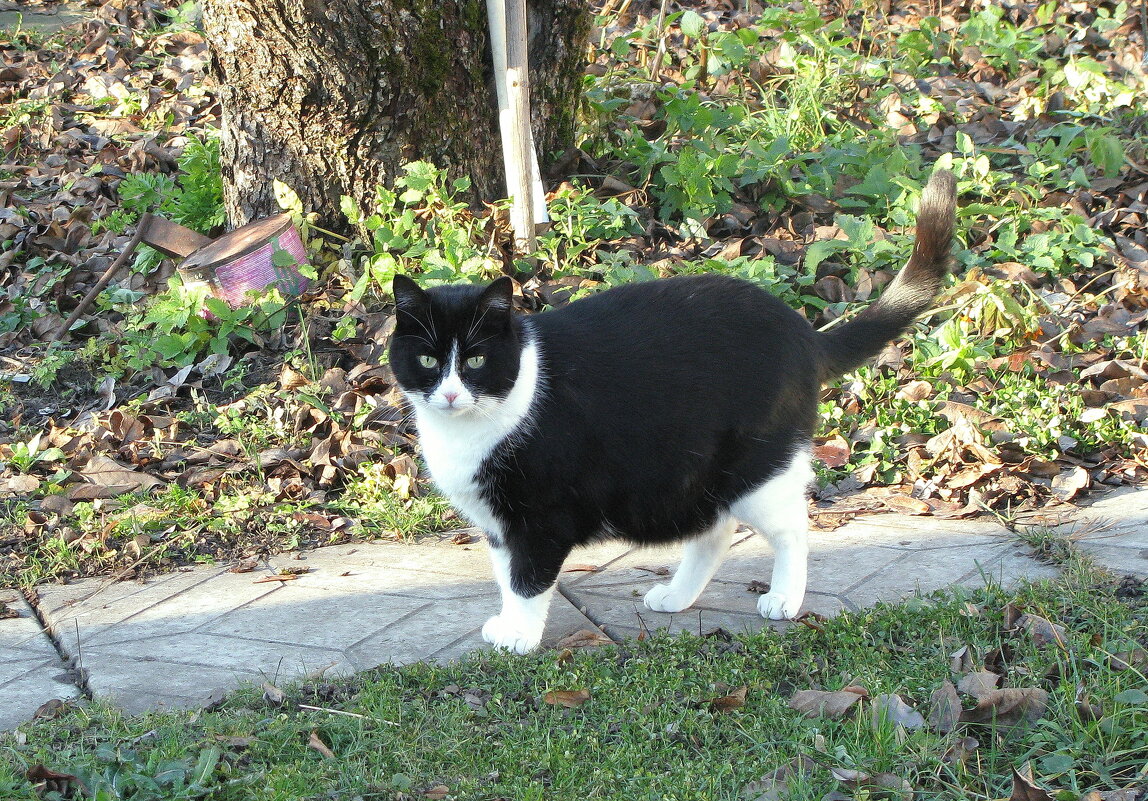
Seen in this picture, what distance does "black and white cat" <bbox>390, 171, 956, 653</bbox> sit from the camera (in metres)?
2.97

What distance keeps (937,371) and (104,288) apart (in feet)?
13.0

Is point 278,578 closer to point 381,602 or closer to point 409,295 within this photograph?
point 381,602

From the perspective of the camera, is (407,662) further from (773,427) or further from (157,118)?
(157,118)

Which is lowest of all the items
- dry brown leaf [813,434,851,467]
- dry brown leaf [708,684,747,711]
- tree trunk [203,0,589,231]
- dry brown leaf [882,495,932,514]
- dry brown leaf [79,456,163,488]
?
dry brown leaf [882,495,932,514]

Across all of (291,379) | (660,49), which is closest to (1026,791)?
(291,379)

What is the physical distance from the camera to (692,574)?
332 centimetres

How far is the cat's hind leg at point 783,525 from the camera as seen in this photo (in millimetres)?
3166

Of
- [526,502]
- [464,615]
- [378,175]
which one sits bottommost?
[464,615]

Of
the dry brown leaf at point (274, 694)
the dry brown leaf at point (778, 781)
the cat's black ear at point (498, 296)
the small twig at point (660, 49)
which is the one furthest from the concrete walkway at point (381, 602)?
the small twig at point (660, 49)

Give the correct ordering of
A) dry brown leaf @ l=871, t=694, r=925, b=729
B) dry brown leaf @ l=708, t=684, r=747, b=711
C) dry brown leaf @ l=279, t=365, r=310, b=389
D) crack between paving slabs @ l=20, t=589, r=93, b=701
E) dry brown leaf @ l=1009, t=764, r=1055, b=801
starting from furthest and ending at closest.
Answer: dry brown leaf @ l=279, t=365, r=310, b=389 < crack between paving slabs @ l=20, t=589, r=93, b=701 < dry brown leaf @ l=708, t=684, r=747, b=711 < dry brown leaf @ l=871, t=694, r=925, b=729 < dry brown leaf @ l=1009, t=764, r=1055, b=801

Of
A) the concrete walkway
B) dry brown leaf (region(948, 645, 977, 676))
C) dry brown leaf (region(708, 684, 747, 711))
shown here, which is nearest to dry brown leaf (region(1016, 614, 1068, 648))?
dry brown leaf (region(948, 645, 977, 676))

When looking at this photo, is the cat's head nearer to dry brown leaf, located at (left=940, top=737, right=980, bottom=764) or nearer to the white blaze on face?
the white blaze on face

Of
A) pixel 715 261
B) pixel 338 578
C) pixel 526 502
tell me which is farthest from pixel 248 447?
pixel 715 261

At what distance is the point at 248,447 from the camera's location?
14.2ft
